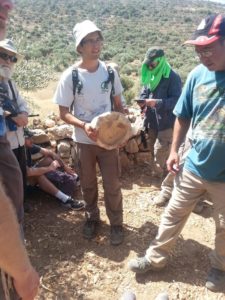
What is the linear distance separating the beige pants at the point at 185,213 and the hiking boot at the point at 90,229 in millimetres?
771

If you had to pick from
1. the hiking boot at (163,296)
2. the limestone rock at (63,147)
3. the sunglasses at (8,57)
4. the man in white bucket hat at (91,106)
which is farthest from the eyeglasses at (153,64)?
the hiking boot at (163,296)

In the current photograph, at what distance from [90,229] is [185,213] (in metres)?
1.17

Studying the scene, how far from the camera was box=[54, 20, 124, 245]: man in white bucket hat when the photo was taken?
355 cm

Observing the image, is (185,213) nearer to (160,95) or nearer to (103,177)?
(103,177)

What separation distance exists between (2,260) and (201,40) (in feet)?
6.79

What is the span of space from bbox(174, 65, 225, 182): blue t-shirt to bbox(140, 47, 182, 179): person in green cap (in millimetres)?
1434

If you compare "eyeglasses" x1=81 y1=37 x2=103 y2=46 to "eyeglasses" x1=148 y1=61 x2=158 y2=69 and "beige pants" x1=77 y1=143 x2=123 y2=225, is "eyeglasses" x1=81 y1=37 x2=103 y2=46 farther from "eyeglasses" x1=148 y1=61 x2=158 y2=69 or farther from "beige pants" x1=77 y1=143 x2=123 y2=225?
"eyeglasses" x1=148 y1=61 x2=158 y2=69

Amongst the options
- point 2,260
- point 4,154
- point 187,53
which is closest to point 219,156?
point 4,154

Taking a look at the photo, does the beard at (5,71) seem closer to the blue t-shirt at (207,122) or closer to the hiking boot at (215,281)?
the blue t-shirt at (207,122)

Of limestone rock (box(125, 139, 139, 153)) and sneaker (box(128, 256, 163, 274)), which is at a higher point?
limestone rock (box(125, 139, 139, 153))

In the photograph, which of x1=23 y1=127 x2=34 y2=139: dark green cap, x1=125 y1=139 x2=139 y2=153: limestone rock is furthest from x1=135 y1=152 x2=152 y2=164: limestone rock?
x1=23 y1=127 x2=34 y2=139: dark green cap

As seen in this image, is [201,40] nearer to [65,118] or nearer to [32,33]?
[65,118]

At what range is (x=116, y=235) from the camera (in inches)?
157

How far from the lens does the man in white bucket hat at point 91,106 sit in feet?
11.6
